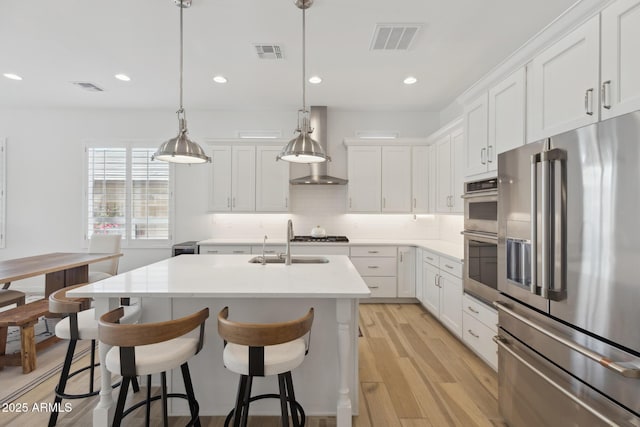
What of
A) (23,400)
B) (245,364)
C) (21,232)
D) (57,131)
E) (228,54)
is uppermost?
(228,54)

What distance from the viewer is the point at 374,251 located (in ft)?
14.5

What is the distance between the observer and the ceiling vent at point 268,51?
2984 mm

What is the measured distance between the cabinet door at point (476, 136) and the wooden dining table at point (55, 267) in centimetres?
423

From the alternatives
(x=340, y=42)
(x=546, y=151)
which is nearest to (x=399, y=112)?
(x=340, y=42)

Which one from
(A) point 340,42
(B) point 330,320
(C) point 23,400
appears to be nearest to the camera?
(B) point 330,320

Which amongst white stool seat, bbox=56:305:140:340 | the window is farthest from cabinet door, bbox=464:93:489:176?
the window

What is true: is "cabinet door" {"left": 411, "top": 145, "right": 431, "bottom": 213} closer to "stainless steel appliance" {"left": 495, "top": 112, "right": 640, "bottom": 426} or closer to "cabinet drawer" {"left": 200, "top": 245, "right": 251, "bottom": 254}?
"cabinet drawer" {"left": 200, "top": 245, "right": 251, "bottom": 254}

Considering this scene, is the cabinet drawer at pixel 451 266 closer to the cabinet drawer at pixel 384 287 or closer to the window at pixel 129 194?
the cabinet drawer at pixel 384 287

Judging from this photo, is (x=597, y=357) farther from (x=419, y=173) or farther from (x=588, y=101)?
(x=419, y=173)

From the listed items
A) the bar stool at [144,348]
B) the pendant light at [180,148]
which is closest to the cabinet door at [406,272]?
the pendant light at [180,148]

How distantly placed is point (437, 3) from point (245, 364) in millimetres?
2886

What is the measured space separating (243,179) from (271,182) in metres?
0.44

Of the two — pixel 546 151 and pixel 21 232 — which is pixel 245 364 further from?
pixel 21 232

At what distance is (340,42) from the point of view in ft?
9.55
